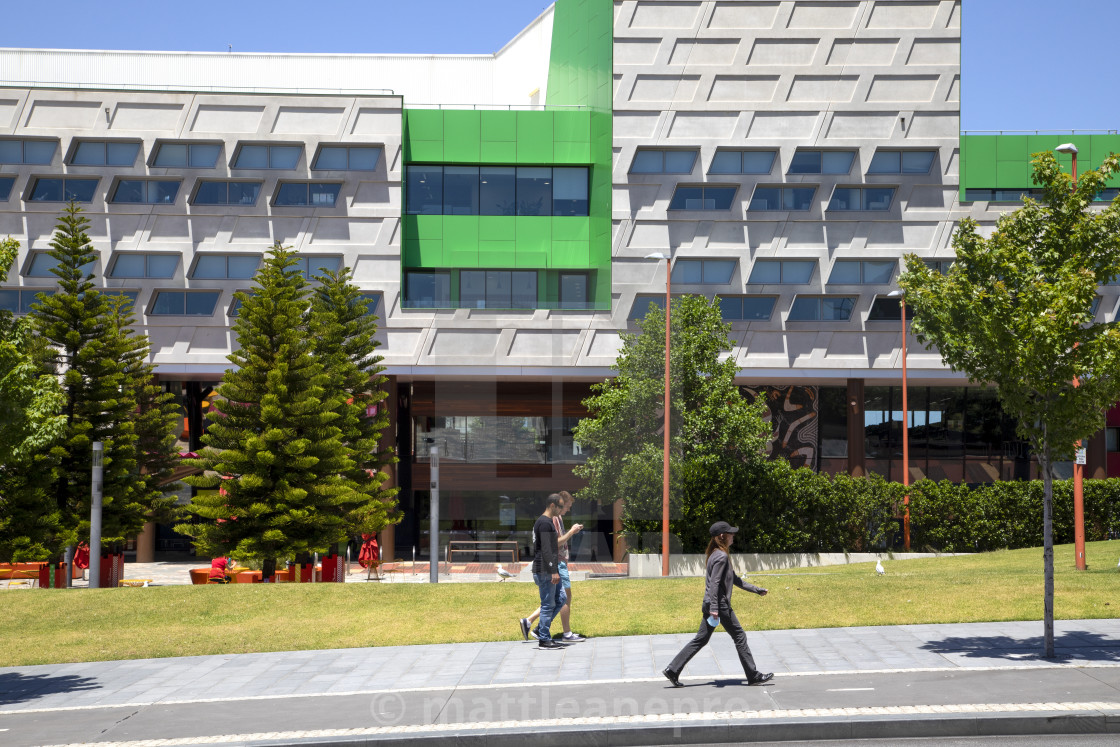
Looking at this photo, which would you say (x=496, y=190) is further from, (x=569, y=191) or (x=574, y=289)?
(x=574, y=289)

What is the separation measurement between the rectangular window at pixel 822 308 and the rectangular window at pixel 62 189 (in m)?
27.5

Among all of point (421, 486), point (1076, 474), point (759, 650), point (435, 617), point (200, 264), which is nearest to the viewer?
point (759, 650)

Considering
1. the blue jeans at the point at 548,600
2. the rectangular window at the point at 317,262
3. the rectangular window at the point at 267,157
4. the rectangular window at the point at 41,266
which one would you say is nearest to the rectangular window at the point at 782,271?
the rectangular window at the point at 317,262

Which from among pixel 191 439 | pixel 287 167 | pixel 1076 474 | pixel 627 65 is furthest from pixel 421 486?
pixel 1076 474

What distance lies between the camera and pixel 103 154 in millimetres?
40750

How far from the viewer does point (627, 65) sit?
135 ft

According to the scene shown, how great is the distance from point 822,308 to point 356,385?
1845 cm

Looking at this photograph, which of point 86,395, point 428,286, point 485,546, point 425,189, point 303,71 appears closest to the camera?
point 86,395

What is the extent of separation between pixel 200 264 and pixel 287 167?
5003mm

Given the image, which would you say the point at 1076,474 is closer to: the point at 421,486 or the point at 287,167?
the point at 421,486

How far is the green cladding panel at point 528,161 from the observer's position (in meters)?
42.1

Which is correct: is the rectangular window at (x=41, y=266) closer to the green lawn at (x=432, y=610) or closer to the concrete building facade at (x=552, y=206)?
the concrete building facade at (x=552, y=206)

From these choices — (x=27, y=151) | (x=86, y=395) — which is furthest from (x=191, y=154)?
(x=86, y=395)

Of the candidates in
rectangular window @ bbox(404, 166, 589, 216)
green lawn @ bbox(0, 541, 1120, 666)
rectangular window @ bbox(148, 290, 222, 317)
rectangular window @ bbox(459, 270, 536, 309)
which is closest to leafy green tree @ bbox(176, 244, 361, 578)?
green lawn @ bbox(0, 541, 1120, 666)
